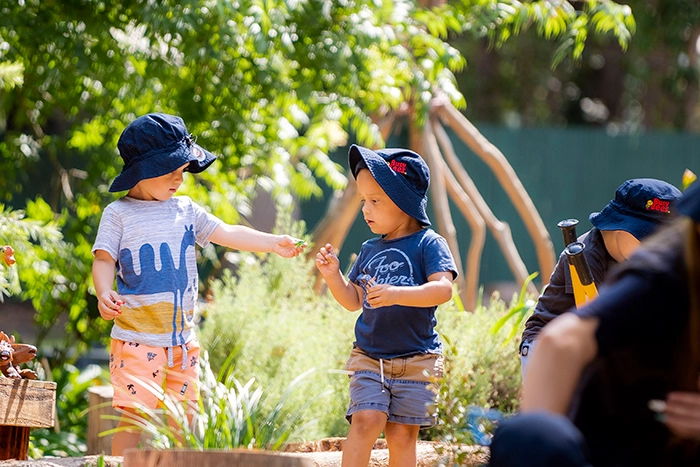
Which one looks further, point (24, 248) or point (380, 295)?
point (24, 248)

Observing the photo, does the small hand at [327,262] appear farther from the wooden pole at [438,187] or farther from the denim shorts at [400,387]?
the wooden pole at [438,187]

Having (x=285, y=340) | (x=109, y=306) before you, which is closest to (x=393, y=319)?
(x=109, y=306)

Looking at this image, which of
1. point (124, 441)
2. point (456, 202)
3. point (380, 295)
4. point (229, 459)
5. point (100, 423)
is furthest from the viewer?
point (456, 202)

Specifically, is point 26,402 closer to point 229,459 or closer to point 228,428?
point 228,428

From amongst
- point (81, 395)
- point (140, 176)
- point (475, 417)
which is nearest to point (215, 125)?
point (140, 176)

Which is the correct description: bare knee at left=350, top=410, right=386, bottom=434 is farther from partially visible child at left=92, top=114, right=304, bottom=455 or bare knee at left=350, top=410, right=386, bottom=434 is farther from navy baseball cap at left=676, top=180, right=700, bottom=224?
navy baseball cap at left=676, top=180, right=700, bottom=224

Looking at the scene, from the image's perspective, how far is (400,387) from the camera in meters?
3.38

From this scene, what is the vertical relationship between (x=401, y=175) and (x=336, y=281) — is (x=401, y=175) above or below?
above

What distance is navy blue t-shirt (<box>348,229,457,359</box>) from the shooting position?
3.38 metres

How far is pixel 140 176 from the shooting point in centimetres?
350

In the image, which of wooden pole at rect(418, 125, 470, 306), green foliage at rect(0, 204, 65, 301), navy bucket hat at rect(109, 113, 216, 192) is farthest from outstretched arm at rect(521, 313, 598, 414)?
wooden pole at rect(418, 125, 470, 306)

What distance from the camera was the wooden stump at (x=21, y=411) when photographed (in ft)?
10.8

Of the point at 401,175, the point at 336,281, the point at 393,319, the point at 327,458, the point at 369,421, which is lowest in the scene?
the point at 327,458

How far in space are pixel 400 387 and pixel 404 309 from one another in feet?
0.97
